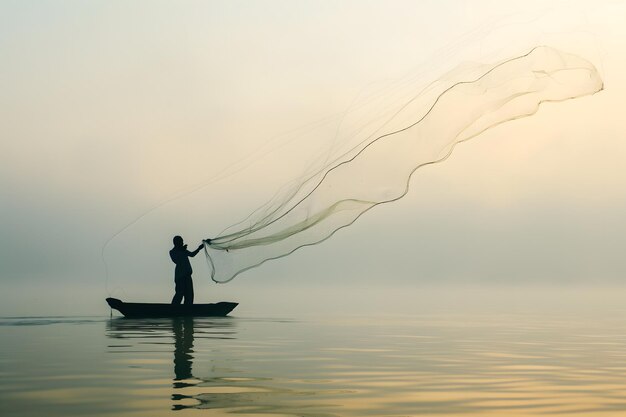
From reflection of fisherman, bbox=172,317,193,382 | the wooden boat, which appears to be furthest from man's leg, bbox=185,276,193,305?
reflection of fisherman, bbox=172,317,193,382

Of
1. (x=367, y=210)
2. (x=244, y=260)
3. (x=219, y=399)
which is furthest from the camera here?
(x=244, y=260)

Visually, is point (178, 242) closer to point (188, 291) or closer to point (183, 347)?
point (188, 291)

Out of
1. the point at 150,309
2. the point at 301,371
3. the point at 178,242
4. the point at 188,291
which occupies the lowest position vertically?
the point at 301,371

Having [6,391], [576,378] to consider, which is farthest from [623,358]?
[6,391]

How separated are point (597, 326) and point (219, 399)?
90.9 feet

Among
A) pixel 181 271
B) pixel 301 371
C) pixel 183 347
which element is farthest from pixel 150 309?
pixel 301 371

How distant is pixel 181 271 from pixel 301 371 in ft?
62.1

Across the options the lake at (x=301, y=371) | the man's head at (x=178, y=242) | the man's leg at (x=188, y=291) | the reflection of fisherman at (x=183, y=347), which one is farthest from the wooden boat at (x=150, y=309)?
the lake at (x=301, y=371)

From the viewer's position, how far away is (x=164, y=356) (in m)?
22.7

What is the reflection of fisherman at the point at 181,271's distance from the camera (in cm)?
3812

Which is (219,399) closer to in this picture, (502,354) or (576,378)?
(576,378)

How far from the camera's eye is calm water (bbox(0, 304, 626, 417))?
15.1m

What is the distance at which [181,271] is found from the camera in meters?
38.4

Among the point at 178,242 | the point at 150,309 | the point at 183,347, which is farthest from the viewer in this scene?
the point at 178,242
